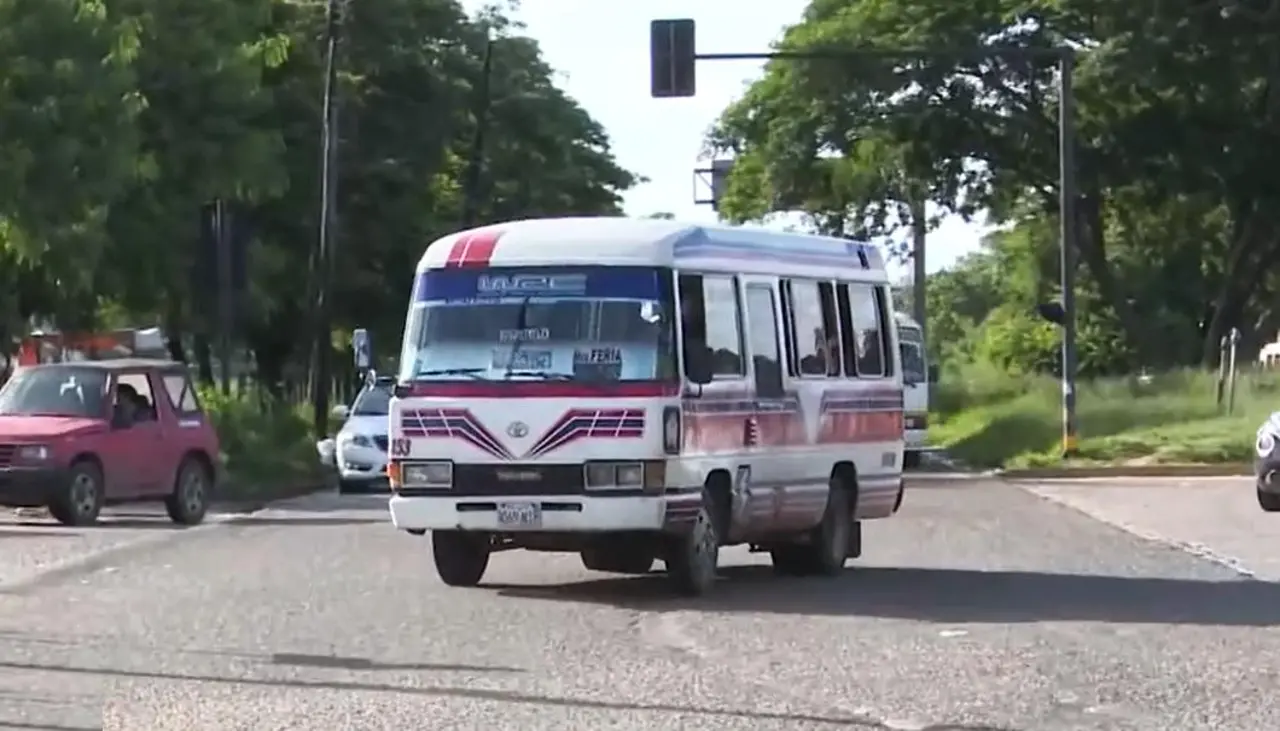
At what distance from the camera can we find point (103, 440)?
27.7 m

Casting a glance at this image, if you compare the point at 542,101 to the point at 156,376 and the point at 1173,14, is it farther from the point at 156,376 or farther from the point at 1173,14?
the point at 156,376

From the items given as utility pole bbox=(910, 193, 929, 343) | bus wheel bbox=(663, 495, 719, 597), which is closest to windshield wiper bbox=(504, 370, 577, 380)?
bus wheel bbox=(663, 495, 719, 597)

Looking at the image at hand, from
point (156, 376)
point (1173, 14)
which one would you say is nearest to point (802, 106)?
point (1173, 14)

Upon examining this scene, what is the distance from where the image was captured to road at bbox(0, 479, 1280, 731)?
12.7m

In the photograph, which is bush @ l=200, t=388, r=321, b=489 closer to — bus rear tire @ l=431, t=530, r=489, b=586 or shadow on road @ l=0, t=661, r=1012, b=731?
bus rear tire @ l=431, t=530, r=489, b=586

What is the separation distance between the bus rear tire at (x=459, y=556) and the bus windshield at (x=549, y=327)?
4.26ft

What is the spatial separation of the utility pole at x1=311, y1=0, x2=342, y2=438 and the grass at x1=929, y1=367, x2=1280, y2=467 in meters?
11.4

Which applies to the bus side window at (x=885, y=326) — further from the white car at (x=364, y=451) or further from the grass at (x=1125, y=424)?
the grass at (x=1125, y=424)

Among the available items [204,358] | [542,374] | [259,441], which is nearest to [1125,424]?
[259,441]

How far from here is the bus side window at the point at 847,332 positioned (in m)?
21.0

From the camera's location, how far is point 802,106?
55250mm

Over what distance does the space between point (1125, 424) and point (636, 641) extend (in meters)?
33.5

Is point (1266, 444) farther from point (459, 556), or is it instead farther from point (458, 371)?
point (458, 371)

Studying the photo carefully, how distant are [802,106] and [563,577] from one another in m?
35.9
